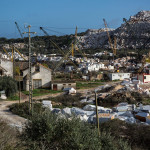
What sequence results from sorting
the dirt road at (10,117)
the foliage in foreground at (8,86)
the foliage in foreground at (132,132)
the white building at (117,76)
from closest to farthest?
the foliage in foreground at (132,132) → the dirt road at (10,117) → the foliage in foreground at (8,86) → the white building at (117,76)

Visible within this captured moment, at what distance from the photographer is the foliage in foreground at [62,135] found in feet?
28.7

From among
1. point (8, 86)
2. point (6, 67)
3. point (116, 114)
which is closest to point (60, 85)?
point (8, 86)

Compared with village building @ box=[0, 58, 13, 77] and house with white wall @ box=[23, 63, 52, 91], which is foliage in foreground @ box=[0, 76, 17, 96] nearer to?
village building @ box=[0, 58, 13, 77]

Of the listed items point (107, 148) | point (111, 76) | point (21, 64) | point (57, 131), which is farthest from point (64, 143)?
A: point (111, 76)

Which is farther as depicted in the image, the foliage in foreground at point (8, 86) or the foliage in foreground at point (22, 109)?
the foliage in foreground at point (8, 86)

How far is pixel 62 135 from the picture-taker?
9.82 meters

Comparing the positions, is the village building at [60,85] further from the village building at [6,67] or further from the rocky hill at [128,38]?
the rocky hill at [128,38]

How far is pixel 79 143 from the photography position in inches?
Result: 338

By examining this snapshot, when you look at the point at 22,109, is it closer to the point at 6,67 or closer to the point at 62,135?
the point at 62,135

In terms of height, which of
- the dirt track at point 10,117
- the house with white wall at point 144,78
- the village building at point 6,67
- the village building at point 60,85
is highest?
the village building at point 6,67

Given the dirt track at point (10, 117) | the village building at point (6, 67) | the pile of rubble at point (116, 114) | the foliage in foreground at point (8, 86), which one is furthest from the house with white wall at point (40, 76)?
the pile of rubble at point (116, 114)

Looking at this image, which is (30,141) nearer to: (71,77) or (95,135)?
(95,135)

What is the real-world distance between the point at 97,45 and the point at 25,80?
100 meters

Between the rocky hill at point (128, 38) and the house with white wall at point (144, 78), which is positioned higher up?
the rocky hill at point (128, 38)
